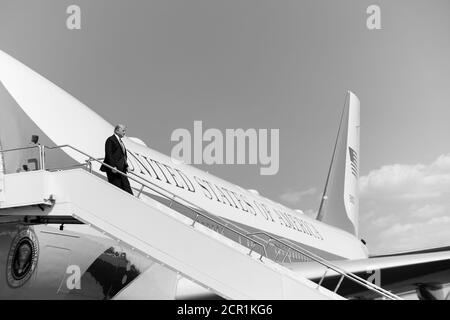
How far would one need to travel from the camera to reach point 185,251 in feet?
20.2

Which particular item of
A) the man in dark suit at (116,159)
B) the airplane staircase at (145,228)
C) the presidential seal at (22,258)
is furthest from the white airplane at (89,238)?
the airplane staircase at (145,228)

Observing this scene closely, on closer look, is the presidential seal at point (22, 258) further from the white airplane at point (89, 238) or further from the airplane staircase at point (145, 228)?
the airplane staircase at point (145, 228)

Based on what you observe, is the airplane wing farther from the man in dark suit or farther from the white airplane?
the man in dark suit

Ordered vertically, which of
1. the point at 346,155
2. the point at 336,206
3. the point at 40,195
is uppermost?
the point at 40,195

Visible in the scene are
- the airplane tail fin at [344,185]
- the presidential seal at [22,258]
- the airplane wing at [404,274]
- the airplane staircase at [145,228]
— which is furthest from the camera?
the airplane tail fin at [344,185]

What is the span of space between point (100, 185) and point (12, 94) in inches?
90.3

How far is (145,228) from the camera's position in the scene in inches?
242

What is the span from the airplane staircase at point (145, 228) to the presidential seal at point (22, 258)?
104 cm

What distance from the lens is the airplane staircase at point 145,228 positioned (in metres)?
6.11

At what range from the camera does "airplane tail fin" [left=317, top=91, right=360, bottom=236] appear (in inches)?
949

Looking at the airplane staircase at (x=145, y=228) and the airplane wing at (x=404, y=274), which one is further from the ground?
the airplane staircase at (x=145, y=228)
